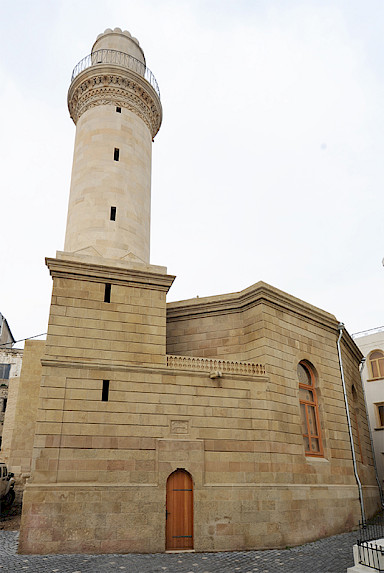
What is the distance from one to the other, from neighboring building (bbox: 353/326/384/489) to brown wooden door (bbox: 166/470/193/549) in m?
19.8

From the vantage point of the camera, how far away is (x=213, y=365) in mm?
15664

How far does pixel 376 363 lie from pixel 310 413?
15854mm

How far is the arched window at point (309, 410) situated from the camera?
17000mm

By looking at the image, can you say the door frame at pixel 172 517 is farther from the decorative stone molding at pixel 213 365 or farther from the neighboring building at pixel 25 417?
the neighboring building at pixel 25 417

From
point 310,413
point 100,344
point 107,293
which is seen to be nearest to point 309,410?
point 310,413

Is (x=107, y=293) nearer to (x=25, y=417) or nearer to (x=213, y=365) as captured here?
(x=213, y=365)

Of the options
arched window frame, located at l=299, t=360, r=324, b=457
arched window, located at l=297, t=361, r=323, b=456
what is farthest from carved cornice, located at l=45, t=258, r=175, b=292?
arched window frame, located at l=299, t=360, r=324, b=457

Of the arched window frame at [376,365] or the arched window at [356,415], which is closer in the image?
the arched window at [356,415]

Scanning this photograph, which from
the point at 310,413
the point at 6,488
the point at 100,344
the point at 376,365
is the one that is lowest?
the point at 6,488

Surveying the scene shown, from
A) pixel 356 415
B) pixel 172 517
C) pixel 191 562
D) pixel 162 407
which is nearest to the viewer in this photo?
pixel 191 562

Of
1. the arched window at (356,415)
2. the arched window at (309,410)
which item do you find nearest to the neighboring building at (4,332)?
the arched window at (356,415)

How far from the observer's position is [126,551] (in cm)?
1264

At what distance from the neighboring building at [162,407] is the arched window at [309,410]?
81 mm

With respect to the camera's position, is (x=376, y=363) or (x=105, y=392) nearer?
(x=105, y=392)
